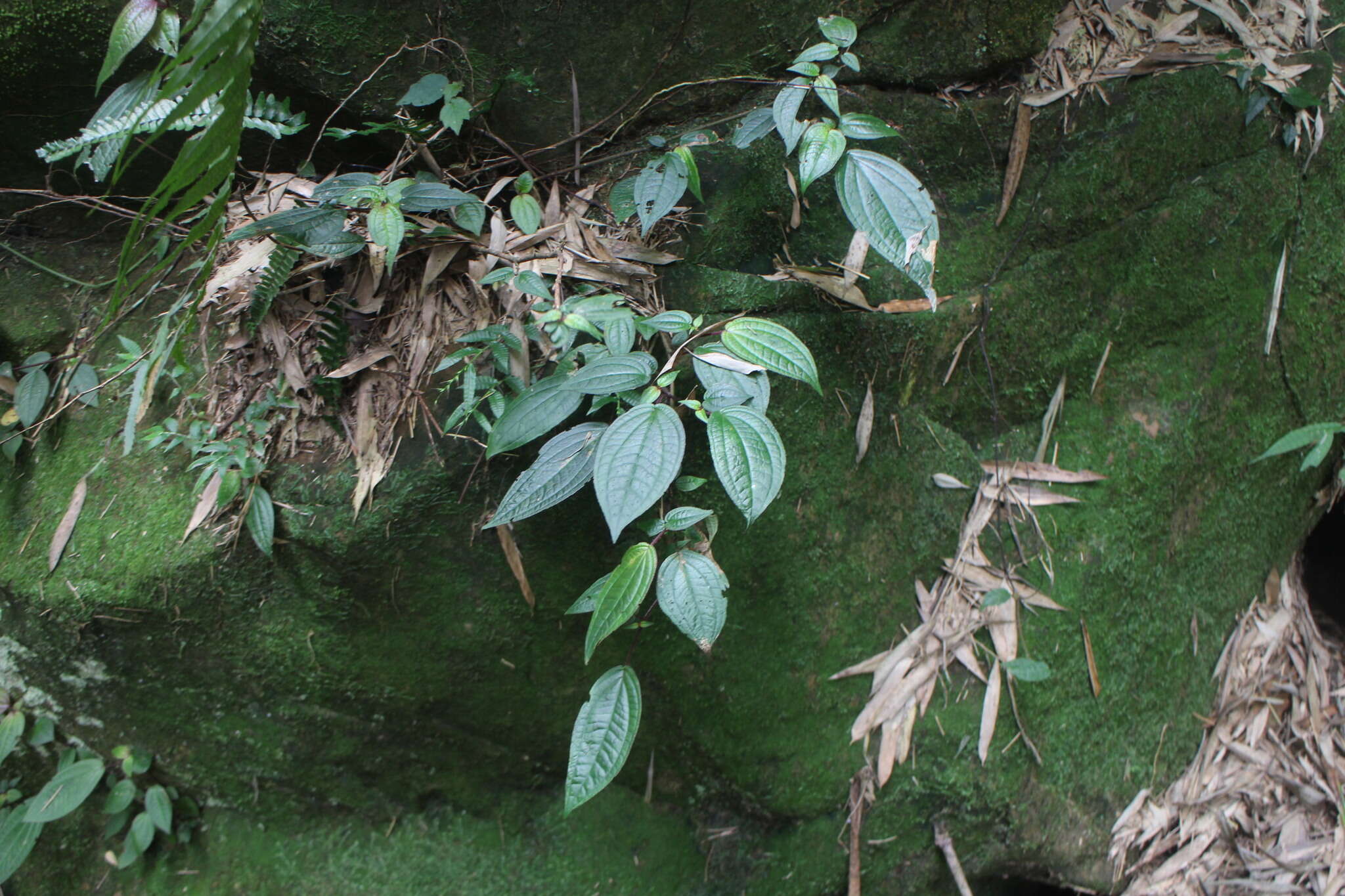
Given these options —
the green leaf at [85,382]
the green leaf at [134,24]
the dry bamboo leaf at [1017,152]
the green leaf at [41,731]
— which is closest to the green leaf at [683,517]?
the dry bamboo leaf at [1017,152]

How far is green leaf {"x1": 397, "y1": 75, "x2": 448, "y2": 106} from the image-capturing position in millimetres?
1802

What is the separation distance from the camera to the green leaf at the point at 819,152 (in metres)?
1.60

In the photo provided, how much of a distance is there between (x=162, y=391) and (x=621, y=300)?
3.66ft

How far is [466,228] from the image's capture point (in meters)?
1.77

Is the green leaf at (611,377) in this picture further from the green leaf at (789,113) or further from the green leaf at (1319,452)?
the green leaf at (1319,452)

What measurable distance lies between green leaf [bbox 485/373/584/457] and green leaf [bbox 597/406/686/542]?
202 mm

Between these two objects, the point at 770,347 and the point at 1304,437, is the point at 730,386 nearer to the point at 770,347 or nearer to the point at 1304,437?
the point at 770,347

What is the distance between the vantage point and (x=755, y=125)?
175cm

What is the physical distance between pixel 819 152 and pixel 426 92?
0.86 metres

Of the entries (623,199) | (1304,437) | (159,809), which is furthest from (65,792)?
(1304,437)

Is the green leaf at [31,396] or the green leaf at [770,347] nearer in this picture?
the green leaf at [770,347]

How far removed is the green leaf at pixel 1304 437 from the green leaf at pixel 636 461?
1.85 metres

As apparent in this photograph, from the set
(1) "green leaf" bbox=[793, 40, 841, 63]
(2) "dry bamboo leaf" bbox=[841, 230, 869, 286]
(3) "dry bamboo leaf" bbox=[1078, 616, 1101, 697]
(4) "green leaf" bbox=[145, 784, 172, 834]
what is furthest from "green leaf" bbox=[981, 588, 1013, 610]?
(4) "green leaf" bbox=[145, 784, 172, 834]

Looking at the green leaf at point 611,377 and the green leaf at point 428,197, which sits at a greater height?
the green leaf at point 428,197
